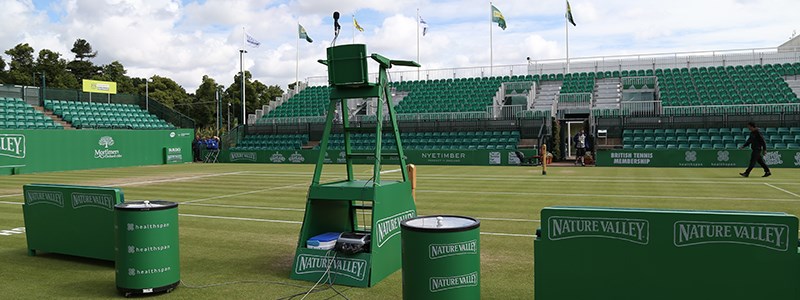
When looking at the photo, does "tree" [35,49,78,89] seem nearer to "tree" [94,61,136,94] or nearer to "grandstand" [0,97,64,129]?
"tree" [94,61,136,94]

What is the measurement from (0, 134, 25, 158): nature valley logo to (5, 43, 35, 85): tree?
48.2 m

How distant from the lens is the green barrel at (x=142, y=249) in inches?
246

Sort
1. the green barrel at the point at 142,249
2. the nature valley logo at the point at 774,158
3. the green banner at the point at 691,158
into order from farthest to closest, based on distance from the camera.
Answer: the nature valley logo at the point at 774,158, the green banner at the point at 691,158, the green barrel at the point at 142,249

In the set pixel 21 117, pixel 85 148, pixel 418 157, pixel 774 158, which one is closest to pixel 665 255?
pixel 774 158

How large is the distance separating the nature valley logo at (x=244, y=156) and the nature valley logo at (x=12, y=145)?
12632 mm

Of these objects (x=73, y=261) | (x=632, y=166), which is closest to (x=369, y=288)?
(x=73, y=261)

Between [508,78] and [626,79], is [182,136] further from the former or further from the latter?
[626,79]

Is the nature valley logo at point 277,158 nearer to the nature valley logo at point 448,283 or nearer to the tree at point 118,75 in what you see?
the nature valley logo at point 448,283

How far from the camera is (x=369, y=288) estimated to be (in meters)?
6.54

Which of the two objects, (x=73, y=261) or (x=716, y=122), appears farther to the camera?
(x=716, y=122)

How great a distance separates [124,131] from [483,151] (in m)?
22.0

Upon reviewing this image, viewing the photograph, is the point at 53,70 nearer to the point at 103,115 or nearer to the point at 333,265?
the point at 103,115

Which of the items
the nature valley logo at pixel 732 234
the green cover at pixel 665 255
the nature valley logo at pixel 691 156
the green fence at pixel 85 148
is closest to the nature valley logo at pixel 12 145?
the green fence at pixel 85 148

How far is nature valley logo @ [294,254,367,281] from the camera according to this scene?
6.68 meters
